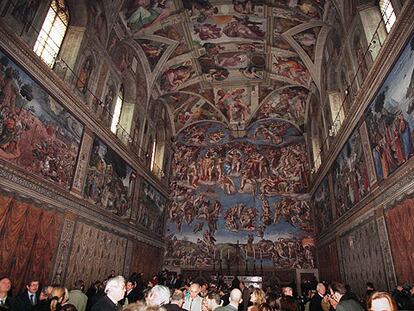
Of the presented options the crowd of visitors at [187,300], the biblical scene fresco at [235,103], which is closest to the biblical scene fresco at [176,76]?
the biblical scene fresco at [235,103]

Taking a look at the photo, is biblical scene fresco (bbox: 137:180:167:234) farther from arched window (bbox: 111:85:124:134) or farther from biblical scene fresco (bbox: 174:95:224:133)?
biblical scene fresco (bbox: 174:95:224:133)

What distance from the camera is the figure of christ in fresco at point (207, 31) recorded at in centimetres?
1639

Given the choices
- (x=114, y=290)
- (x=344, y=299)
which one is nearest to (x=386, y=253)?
(x=344, y=299)

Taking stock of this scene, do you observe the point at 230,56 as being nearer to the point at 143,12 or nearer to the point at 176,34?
the point at 176,34

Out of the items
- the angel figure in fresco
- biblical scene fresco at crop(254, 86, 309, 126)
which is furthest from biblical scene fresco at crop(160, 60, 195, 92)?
biblical scene fresco at crop(254, 86, 309, 126)

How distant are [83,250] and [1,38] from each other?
295 inches

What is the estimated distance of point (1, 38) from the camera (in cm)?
752

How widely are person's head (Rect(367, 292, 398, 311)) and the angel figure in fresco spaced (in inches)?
709

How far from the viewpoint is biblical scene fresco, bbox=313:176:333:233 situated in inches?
624

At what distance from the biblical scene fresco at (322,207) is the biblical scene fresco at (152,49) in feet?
38.0

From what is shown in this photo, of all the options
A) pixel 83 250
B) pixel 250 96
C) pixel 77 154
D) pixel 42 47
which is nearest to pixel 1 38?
pixel 42 47

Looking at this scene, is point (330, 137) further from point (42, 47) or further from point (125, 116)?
point (42, 47)

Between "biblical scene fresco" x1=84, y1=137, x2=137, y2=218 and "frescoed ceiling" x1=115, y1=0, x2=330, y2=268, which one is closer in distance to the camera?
"biblical scene fresco" x1=84, y1=137, x2=137, y2=218

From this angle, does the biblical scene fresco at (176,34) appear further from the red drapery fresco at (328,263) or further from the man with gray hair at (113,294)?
the man with gray hair at (113,294)
